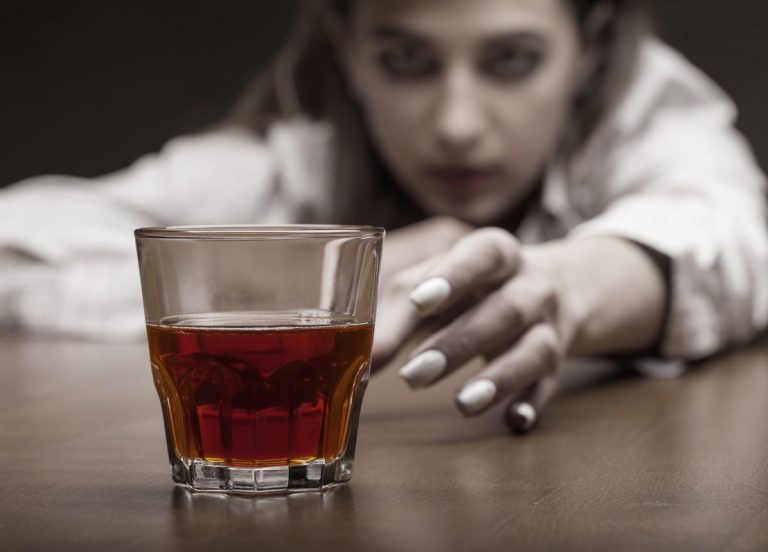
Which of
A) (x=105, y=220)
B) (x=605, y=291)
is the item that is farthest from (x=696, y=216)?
(x=105, y=220)

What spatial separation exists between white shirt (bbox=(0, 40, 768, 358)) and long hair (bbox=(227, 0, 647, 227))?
0.04m

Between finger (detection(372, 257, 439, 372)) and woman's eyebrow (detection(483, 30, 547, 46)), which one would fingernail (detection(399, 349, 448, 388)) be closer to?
finger (detection(372, 257, 439, 372))

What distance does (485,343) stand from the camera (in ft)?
2.29

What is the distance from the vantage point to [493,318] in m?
0.72

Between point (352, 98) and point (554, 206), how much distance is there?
39 cm

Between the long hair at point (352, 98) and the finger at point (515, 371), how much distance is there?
1.01 m

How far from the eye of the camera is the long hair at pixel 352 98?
69.2 inches

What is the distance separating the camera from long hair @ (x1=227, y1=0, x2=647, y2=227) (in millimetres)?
1757

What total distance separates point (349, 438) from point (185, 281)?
11cm

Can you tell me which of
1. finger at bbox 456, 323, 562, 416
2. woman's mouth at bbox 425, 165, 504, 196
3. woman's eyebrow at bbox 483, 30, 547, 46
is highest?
woman's eyebrow at bbox 483, 30, 547, 46

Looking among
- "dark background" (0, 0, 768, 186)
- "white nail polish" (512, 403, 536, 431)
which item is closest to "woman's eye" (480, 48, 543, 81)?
"white nail polish" (512, 403, 536, 431)

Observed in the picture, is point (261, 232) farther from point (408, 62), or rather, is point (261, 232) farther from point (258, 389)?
point (408, 62)

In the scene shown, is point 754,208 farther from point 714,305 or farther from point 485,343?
point 485,343

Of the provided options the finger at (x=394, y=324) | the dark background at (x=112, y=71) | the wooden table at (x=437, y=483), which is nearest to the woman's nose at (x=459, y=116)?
the wooden table at (x=437, y=483)
